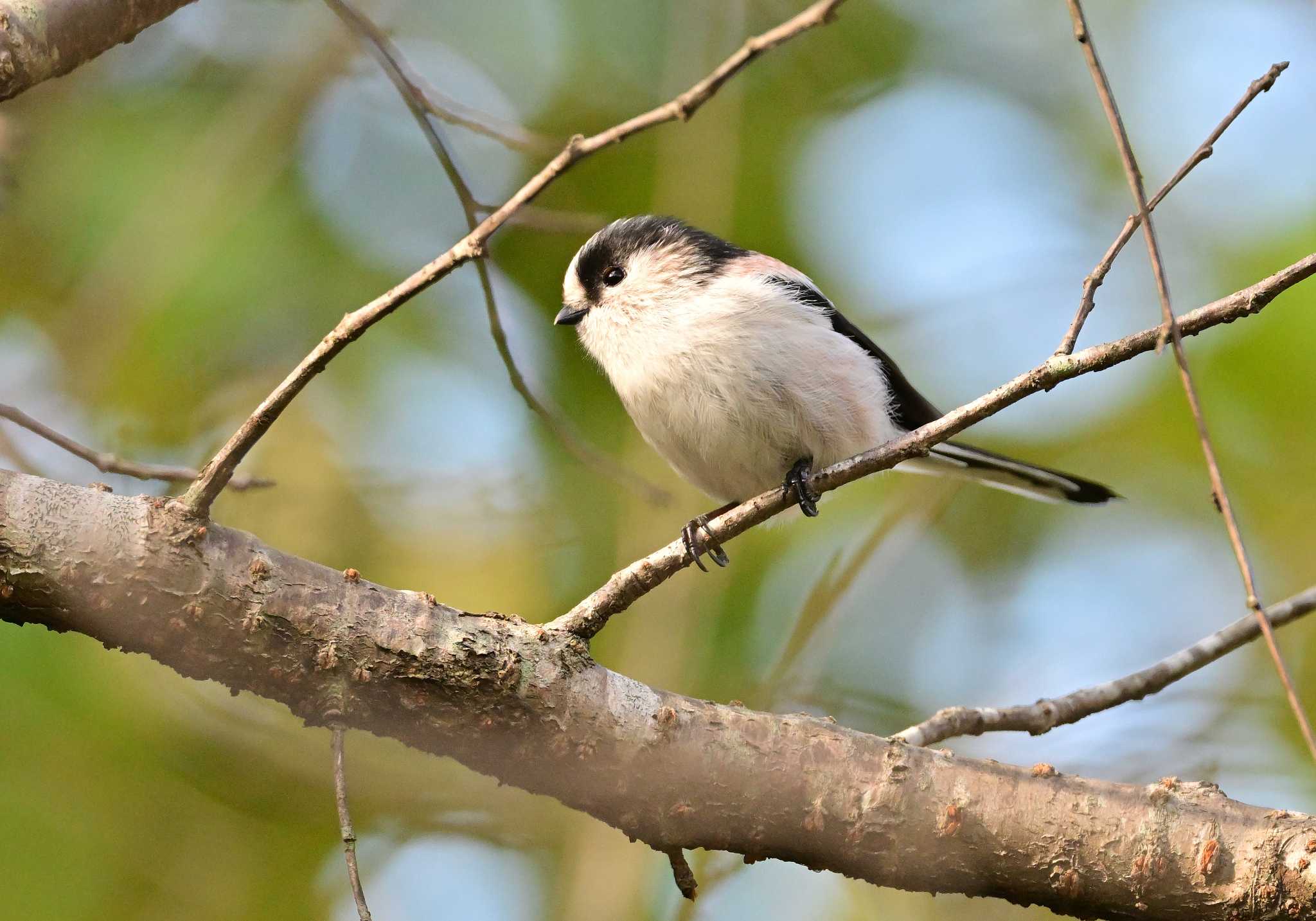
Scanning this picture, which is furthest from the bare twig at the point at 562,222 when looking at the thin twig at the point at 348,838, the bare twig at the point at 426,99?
the thin twig at the point at 348,838

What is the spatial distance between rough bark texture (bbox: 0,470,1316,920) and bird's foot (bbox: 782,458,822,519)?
2.20ft

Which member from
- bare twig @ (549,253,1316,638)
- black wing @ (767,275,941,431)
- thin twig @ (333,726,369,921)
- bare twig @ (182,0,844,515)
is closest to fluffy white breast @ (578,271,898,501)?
black wing @ (767,275,941,431)

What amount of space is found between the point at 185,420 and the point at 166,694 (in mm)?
1023

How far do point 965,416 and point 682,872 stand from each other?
104 centimetres

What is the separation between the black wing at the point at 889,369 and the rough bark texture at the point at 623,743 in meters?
2.07

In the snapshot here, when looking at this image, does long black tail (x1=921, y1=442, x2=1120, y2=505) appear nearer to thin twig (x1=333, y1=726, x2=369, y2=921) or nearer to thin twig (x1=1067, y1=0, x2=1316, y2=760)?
thin twig (x1=1067, y1=0, x2=1316, y2=760)

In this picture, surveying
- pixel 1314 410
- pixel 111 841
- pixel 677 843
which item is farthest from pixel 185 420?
pixel 1314 410

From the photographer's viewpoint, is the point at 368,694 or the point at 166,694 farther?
the point at 166,694

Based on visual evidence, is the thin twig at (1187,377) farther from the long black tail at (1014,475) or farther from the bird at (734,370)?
the long black tail at (1014,475)

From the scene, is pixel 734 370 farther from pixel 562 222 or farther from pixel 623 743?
pixel 623 743

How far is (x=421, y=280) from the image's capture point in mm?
1887

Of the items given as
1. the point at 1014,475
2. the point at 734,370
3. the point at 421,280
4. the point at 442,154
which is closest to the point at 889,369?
the point at 1014,475

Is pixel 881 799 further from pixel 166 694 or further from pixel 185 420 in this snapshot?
pixel 185 420

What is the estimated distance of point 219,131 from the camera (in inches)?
157
